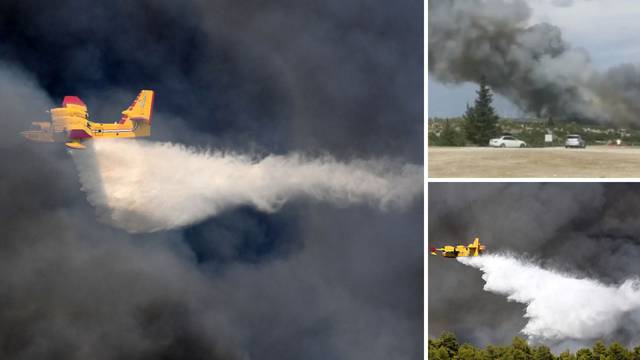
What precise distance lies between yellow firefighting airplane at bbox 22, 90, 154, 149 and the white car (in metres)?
3.65

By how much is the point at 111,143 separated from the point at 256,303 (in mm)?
2175

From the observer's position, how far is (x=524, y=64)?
950 centimetres

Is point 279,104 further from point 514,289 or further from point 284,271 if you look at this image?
point 514,289

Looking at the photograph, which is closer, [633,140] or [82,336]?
[82,336]

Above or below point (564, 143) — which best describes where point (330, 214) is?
below

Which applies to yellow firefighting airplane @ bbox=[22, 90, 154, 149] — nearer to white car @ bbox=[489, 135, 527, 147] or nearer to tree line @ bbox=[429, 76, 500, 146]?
tree line @ bbox=[429, 76, 500, 146]

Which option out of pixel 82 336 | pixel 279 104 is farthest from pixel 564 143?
pixel 82 336

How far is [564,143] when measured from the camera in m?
9.56

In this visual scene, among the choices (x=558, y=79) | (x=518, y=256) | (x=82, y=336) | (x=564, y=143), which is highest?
(x=558, y=79)

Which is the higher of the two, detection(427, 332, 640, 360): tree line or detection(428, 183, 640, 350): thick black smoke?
detection(428, 183, 640, 350): thick black smoke

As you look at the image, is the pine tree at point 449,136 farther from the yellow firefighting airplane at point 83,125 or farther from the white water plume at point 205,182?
the yellow firefighting airplane at point 83,125

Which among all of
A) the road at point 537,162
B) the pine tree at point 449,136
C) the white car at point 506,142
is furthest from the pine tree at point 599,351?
the pine tree at point 449,136

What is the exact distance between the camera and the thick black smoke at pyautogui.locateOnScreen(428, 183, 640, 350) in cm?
927

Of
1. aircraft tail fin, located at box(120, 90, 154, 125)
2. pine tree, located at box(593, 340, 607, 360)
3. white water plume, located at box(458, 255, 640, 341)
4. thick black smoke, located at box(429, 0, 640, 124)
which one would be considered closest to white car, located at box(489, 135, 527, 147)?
thick black smoke, located at box(429, 0, 640, 124)
